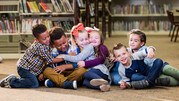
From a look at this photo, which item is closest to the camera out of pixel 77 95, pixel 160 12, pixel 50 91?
pixel 77 95

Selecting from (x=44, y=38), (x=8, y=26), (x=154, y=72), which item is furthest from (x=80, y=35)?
(x=8, y=26)

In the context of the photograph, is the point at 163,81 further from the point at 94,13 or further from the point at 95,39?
the point at 94,13

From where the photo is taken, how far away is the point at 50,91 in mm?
2488

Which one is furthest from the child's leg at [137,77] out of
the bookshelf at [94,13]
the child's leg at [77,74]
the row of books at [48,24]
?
the bookshelf at [94,13]

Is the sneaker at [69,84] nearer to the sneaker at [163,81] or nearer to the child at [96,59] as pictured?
the child at [96,59]

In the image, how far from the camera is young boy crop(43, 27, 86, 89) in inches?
104

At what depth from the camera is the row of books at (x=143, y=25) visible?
31.4 ft

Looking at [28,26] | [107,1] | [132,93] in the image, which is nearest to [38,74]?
[132,93]

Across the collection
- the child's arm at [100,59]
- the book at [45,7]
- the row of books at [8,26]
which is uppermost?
the book at [45,7]

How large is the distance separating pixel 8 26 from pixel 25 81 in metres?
2.32

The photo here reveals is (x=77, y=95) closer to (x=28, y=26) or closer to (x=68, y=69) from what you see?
(x=68, y=69)

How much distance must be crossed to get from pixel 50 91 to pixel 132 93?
26.8 inches

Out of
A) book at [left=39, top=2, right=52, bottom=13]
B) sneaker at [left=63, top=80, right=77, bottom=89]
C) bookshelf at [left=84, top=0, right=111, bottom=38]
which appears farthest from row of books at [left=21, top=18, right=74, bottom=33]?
sneaker at [left=63, top=80, right=77, bottom=89]

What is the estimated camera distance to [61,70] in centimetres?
272
